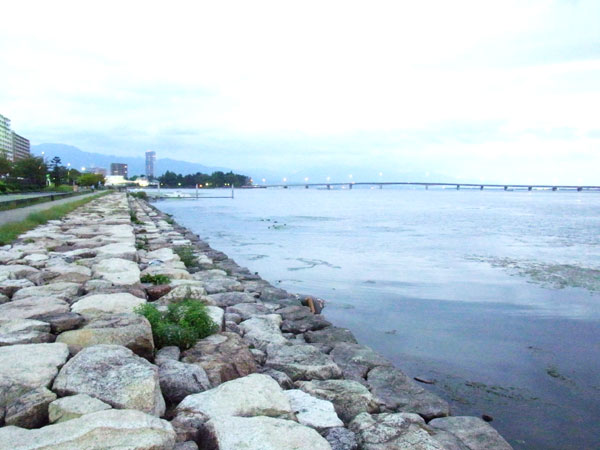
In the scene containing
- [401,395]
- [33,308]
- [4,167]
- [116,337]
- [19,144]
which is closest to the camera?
[116,337]

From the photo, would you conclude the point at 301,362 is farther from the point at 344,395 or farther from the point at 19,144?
the point at 19,144

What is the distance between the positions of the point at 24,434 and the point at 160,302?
266 cm

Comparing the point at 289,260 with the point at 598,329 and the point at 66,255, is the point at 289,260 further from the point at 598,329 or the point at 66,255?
the point at 598,329

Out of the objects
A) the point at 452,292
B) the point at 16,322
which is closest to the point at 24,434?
the point at 16,322

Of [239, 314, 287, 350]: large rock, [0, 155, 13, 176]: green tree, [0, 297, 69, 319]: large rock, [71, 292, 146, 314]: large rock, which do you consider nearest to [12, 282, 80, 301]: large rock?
[0, 297, 69, 319]: large rock

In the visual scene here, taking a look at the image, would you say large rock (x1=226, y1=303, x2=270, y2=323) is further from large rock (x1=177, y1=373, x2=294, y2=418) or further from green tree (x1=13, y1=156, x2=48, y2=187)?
green tree (x1=13, y1=156, x2=48, y2=187)

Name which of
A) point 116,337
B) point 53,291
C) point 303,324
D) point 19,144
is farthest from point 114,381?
point 19,144

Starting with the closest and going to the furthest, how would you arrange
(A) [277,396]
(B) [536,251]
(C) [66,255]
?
(A) [277,396] < (C) [66,255] < (B) [536,251]

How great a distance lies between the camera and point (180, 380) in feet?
9.32

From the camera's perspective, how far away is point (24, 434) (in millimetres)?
2043

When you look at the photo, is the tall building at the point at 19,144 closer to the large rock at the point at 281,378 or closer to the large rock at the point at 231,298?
the large rock at the point at 231,298

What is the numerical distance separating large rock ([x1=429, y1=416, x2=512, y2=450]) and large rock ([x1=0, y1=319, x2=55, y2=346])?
2585mm

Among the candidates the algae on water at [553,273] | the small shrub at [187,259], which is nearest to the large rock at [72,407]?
the small shrub at [187,259]

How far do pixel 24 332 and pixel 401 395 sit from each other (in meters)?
2.61
